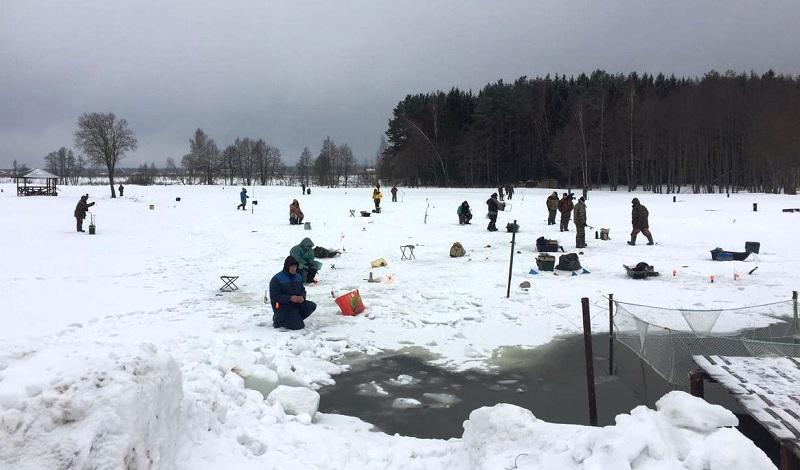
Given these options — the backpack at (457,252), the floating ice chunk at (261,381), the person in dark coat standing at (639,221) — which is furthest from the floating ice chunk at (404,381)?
the person in dark coat standing at (639,221)

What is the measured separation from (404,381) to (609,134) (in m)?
56.8

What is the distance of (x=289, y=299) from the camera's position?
920 centimetres

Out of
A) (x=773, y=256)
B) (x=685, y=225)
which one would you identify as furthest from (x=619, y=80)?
(x=773, y=256)

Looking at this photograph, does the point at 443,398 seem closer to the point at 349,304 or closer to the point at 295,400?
the point at 295,400

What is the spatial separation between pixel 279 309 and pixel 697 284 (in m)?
9.76

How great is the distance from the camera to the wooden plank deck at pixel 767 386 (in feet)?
14.9

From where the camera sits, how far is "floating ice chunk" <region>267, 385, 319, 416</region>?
590 centimetres

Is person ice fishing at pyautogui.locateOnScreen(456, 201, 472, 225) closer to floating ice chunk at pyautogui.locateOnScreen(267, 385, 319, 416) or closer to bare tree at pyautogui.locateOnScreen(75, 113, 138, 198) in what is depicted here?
floating ice chunk at pyautogui.locateOnScreen(267, 385, 319, 416)

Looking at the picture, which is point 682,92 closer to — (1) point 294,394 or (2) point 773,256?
(2) point 773,256

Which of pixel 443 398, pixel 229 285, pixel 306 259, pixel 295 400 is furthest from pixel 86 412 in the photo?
pixel 306 259

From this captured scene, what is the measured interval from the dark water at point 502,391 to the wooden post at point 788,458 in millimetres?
1696

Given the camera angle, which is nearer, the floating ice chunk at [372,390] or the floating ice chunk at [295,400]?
the floating ice chunk at [295,400]

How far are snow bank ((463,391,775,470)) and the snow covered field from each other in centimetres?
1

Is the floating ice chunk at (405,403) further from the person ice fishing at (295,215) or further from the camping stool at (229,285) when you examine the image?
the person ice fishing at (295,215)
